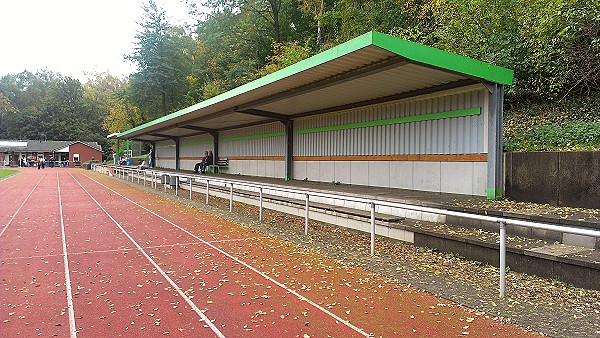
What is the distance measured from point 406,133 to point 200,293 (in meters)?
7.93

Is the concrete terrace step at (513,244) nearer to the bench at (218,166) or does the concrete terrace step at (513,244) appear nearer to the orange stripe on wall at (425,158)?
the orange stripe on wall at (425,158)

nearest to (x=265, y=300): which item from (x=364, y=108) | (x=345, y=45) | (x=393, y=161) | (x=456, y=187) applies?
(x=345, y=45)

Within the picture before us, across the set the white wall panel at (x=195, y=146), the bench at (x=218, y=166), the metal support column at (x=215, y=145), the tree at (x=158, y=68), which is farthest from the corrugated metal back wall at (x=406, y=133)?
the tree at (x=158, y=68)

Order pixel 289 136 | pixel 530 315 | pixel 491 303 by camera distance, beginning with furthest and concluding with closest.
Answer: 1. pixel 289 136
2. pixel 491 303
3. pixel 530 315

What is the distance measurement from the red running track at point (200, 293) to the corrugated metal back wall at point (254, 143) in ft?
31.8

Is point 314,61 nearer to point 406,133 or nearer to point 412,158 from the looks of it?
point 406,133

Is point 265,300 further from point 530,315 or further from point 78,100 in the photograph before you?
point 78,100

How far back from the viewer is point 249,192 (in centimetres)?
1400

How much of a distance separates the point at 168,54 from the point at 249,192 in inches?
1512

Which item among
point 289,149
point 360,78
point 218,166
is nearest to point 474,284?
point 360,78

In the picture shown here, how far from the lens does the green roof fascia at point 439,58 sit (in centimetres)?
709

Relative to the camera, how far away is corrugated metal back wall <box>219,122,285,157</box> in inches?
707

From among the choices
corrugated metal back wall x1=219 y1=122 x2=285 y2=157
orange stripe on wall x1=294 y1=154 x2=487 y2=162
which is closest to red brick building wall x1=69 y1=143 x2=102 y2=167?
corrugated metal back wall x1=219 y1=122 x2=285 y2=157

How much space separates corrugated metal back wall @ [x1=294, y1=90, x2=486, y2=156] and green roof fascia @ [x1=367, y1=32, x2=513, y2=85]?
2.07 feet
